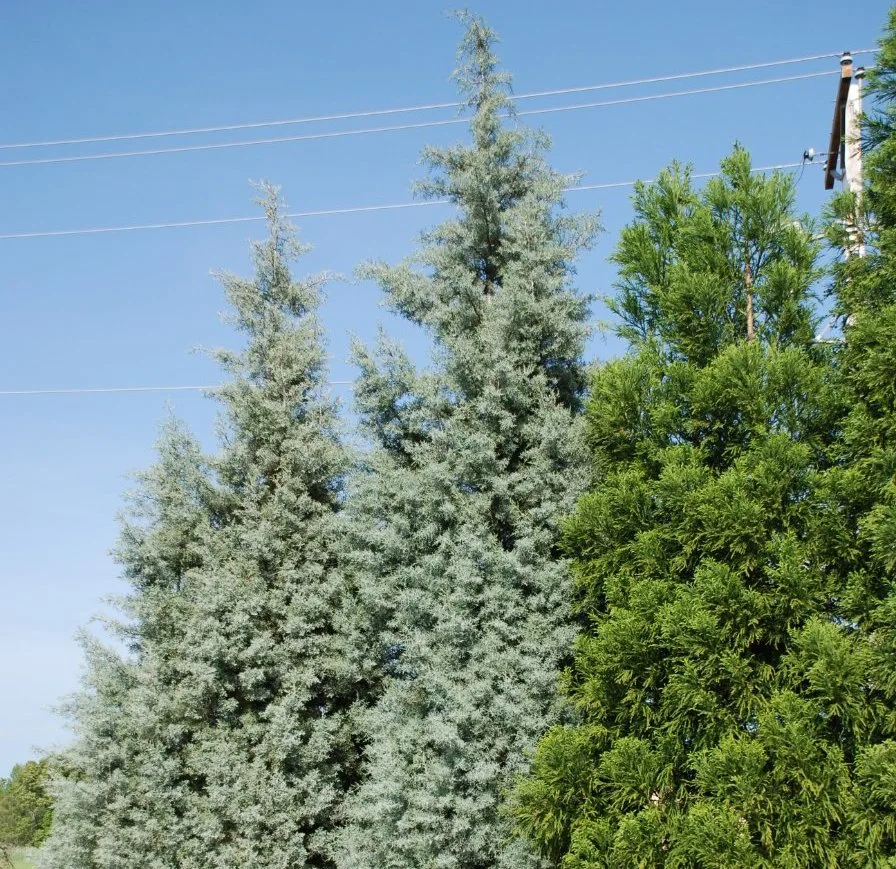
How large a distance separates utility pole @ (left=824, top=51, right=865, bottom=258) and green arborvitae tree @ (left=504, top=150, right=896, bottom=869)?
40 cm

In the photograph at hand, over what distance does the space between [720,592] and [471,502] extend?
7.41 ft

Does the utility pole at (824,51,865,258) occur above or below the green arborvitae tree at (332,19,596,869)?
above

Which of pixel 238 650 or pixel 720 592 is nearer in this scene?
pixel 720 592

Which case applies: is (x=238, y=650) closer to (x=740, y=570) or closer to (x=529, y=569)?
(x=529, y=569)

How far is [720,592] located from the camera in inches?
206

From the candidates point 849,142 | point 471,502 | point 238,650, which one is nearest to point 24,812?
point 238,650

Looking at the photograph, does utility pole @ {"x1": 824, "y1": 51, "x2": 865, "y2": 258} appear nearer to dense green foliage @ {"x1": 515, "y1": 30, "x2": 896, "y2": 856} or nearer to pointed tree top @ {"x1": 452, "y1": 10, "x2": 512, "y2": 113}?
dense green foliage @ {"x1": 515, "y1": 30, "x2": 896, "y2": 856}

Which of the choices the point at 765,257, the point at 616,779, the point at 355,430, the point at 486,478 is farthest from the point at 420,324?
the point at 616,779

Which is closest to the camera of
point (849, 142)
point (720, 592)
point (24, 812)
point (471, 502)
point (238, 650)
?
point (720, 592)

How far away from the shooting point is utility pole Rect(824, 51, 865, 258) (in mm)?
6012

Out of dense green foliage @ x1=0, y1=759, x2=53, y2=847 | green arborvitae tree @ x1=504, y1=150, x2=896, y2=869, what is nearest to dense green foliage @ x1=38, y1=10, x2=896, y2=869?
green arborvitae tree @ x1=504, y1=150, x2=896, y2=869

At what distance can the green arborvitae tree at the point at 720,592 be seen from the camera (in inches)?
190

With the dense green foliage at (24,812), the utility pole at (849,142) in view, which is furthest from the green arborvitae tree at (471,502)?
the dense green foliage at (24,812)

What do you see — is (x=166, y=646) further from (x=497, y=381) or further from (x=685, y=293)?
(x=685, y=293)
